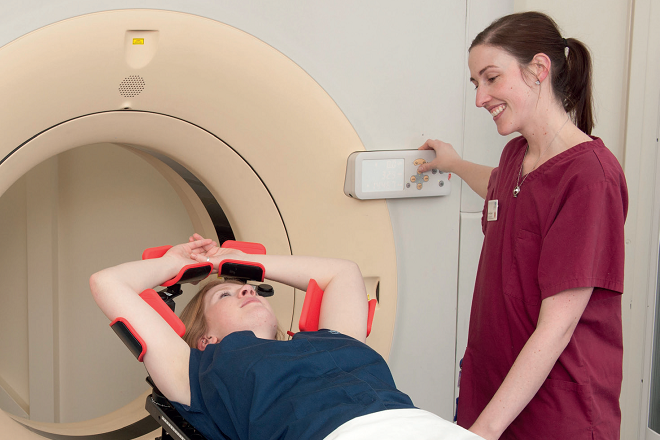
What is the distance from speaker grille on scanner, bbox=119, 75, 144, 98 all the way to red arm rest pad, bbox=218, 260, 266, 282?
15.8 inches

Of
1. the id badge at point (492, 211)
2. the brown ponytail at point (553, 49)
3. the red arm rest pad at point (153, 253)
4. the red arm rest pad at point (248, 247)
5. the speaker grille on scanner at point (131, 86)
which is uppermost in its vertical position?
the brown ponytail at point (553, 49)

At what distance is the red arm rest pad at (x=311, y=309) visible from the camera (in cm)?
131

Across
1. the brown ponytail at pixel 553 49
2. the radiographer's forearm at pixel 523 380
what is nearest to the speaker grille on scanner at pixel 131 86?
the brown ponytail at pixel 553 49

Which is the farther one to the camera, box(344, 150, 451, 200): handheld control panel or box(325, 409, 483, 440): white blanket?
box(344, 150, 451, 200): handheld control panel

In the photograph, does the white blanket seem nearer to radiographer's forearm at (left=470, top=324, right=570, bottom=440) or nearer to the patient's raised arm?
radiographer's forearm at (left=470, top=324, right=570, bottom=440)

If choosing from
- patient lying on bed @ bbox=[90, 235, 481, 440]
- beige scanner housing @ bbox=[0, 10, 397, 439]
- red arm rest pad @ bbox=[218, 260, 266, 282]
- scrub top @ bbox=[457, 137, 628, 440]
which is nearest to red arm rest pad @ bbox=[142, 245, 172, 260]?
patient lying on bed @ bbox=[90, 235, 481, 440]

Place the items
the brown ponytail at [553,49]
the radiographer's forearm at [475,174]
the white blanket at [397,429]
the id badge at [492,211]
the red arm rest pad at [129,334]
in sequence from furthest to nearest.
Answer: the radiographer's forearm at [475,174] < the id badge at [492,211] < the brown ponytail at [553,49] < the red arm rest pad at [129,334] < the white blanket at [397,429]

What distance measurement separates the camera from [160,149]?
143cm

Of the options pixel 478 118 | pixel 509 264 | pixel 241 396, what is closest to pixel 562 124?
pixel 509 264

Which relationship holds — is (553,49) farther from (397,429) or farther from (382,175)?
(397,429)

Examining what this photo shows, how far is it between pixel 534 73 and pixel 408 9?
0.44 metres

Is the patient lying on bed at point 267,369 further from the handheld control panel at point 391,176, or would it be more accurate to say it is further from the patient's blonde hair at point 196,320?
the handheld control panel at point 391,176

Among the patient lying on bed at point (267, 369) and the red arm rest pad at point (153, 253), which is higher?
the red arm rest pad at point (153, 253)

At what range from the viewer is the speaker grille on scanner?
4.16 ft
